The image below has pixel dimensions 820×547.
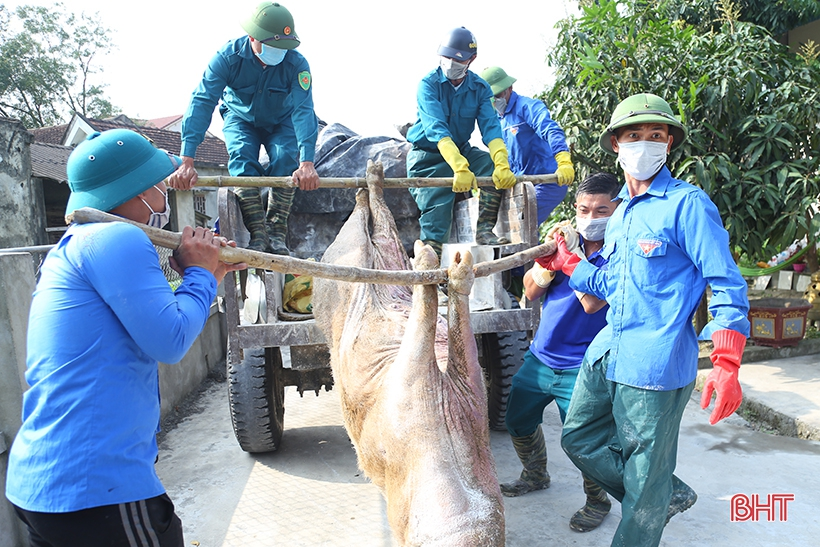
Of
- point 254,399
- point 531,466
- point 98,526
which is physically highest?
point 98,526

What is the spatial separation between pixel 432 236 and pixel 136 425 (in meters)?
3.06

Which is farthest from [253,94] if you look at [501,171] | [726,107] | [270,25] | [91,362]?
[726,107]

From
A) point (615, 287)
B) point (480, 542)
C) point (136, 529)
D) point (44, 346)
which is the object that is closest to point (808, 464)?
point (615, 287)

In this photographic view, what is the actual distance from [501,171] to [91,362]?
299 cm

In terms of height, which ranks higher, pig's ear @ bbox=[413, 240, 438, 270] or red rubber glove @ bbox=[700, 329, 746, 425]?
pig's ear @ bbox=[413, 240, 438, 270]

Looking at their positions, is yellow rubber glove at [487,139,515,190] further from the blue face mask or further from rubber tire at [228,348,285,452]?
rubber tire at [228,348,285,452]

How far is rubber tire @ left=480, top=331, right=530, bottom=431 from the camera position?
13.2 feet

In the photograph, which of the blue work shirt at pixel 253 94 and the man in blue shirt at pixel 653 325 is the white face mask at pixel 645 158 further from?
the blue work shirt at pixel 253 94

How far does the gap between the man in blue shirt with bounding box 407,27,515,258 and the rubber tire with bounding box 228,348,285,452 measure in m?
1.56

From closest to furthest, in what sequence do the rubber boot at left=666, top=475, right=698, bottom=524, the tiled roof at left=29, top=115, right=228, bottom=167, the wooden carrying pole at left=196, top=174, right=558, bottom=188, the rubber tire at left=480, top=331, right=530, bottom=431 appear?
the rubber boot at left=666, top=475, right=698, bottom=524
the wooden carrying pole at left=196, top=174, right=558, bottom=188
the rubber tire at left=480, top=331, right=530, bottom=431
the tiled roof at left=29, top=115, right=228, bottom=167

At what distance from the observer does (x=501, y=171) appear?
13.2 feet

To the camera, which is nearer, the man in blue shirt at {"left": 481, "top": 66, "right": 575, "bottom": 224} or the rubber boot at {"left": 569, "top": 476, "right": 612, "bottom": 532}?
the rubber boot at {"left": 569, "top": 476, "right": 612, "bottom": 532}

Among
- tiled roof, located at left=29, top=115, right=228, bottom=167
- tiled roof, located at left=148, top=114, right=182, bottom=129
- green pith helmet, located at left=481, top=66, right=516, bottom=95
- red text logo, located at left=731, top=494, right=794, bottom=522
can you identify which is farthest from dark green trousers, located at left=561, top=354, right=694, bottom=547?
tiled roof, located at left=148, top=114, right=182, bottom=129

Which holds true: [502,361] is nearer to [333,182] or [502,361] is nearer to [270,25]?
[333,182]
